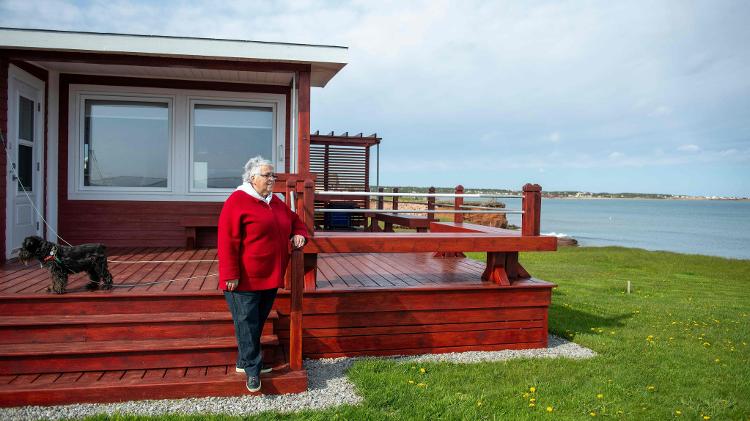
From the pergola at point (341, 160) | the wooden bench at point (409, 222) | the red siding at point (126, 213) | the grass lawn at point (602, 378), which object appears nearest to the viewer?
the grass lawn at point (602, 378)

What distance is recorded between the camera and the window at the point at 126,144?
293 inches

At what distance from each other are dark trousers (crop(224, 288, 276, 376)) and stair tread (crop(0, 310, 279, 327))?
647mm

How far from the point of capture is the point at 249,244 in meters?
3.65

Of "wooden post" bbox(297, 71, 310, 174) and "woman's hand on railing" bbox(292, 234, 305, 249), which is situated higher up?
"wooden post" bbox(297, 71, 310, 174)

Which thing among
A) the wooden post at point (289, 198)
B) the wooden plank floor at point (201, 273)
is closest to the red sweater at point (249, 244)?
the wooden post at point (289, 198)

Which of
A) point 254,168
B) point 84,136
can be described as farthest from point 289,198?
point 84,136

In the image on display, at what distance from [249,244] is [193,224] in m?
3.96

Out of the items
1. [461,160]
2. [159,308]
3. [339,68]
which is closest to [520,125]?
[461,160]

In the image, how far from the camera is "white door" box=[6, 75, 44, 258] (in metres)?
6.14

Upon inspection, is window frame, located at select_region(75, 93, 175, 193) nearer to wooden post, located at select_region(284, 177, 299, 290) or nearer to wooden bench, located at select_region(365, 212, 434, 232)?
wooden bench, located at select_region(365, 212, 434, 232)

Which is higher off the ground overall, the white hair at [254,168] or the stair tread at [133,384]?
the white hair at [254,168]

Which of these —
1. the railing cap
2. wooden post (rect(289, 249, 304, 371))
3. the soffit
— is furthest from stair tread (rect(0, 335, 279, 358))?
the soffit

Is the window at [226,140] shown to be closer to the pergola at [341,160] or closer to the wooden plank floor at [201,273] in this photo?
the wooden plank floor at [201,273]

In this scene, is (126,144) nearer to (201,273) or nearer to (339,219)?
(201,273)
